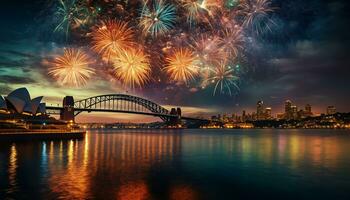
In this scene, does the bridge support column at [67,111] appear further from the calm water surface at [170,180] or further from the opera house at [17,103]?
the calm water surface at [170,180]

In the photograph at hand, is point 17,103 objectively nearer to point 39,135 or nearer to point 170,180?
point 39,135

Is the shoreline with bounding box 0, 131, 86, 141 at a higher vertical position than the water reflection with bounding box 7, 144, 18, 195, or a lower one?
higher

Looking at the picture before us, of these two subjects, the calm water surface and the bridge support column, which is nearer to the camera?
the calm water surface

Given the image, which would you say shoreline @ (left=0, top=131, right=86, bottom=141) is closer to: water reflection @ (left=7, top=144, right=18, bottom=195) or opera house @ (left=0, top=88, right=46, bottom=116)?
opera house @ (left=0, top=88, right=46, bottom=116)

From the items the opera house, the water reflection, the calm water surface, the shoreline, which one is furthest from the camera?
the opera house

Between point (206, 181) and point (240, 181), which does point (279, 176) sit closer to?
point (240, 181)

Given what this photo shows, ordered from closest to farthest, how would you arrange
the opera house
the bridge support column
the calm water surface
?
the calm water surface → the opera house → the bridge support column

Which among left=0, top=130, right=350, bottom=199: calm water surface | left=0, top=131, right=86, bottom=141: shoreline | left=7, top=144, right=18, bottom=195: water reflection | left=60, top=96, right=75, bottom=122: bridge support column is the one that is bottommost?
left=0, top=130, right=350, bottom=199: calm water surface

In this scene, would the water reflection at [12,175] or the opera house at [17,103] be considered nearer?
the water reflection at [12,175]

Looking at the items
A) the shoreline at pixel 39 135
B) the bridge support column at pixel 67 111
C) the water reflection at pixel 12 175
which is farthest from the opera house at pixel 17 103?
the bridge support column at pixel 67 111

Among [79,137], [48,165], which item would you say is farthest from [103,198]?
[79,137]

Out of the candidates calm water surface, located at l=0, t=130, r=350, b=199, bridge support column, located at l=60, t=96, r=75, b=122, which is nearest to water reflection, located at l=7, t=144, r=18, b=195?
Result: calm water surface, located at l=0, t=130, r=350, b=199
